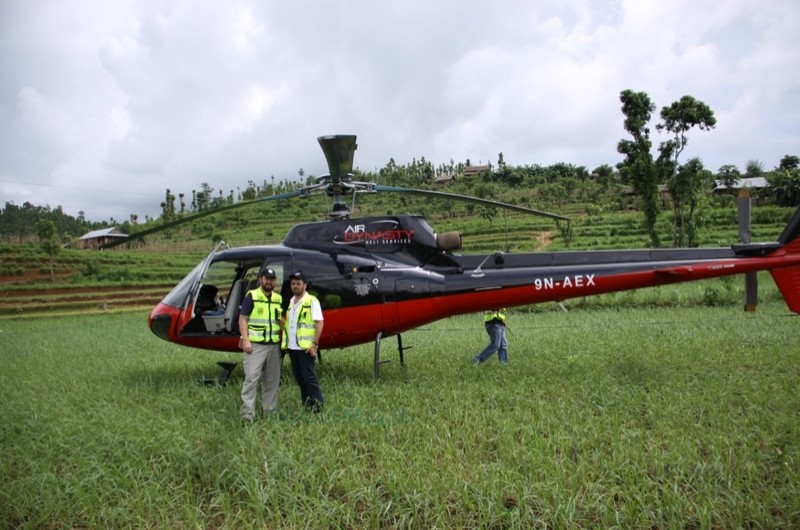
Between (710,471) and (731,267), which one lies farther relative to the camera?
(731,267)

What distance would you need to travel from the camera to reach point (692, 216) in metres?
30.8

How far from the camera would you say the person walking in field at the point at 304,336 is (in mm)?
5793

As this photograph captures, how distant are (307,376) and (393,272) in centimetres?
206

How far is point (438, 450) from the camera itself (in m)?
4.47

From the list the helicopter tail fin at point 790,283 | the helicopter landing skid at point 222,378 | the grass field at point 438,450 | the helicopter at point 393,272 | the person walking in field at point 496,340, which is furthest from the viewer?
the person walking in field at point 496,340

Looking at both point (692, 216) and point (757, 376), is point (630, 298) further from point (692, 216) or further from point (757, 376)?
point (692, 216)

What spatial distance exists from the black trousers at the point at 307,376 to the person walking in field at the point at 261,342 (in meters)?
0.27

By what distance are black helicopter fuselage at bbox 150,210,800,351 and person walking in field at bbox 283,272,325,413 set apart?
126cm

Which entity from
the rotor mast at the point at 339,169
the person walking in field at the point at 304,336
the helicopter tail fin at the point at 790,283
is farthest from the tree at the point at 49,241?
the helicopter tail fin at the point at 790,283

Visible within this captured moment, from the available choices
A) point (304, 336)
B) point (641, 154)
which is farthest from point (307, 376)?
point (641, 154)

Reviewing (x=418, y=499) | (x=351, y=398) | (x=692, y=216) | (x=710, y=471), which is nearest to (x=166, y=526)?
(x=418, y=499)

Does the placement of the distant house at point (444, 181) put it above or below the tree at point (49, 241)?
above

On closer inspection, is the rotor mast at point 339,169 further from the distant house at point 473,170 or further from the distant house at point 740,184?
the distant house at point 473,170

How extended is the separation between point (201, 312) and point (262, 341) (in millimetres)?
2126
